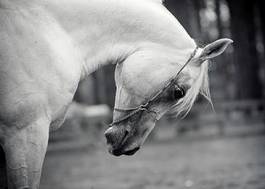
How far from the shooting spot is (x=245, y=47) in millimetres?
16375

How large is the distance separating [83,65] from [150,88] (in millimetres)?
414

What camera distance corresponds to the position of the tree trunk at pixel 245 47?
1622 centimetres

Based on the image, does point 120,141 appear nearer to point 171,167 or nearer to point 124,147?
point 124,147

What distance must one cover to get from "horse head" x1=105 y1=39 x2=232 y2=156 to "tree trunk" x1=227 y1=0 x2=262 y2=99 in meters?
13.8

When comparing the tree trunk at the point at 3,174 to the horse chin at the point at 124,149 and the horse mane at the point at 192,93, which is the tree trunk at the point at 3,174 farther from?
the horse mane at the point at 192,93

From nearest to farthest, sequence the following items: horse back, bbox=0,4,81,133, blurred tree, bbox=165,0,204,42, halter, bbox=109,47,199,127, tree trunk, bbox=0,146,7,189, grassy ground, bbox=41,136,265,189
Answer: horse back, bbox=0,4,81,133 → tree trunk, bbox=0,146,7,189 → halter, bbox=109,47,199,127 → grassy ground, bbox=41,136,265,189 → blurred tree, bbox=165,0,204,42

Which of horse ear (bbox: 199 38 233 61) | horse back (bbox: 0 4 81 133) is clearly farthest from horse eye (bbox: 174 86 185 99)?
horse back (bbox: 0 4 81 133)

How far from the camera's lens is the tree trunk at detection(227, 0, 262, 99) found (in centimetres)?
Answer: 1622

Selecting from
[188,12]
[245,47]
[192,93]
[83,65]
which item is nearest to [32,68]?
[83,65]

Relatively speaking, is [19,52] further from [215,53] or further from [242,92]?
[242,92]

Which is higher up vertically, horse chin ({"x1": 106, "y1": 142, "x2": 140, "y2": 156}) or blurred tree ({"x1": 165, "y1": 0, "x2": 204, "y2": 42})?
horse chin ({"x1": 106, "y1": 142, "x2": 140, "y2": 156})

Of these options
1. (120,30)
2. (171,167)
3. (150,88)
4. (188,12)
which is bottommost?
(188,12)

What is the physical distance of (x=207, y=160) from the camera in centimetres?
864

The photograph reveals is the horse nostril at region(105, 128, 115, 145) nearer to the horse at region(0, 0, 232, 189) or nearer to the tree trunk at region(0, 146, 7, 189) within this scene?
the horse at region(0, 0, 232, 189)
